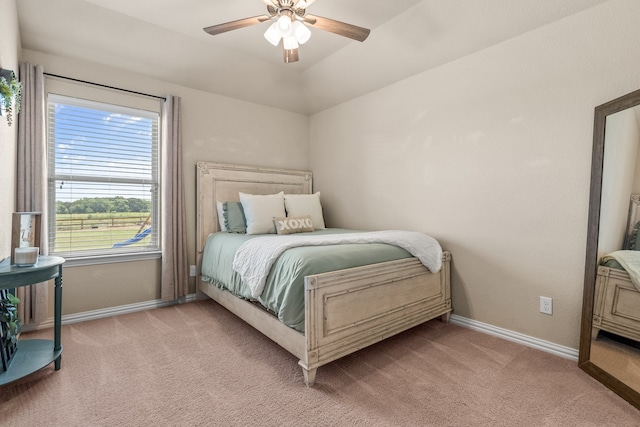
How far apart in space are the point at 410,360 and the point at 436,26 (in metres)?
2.53

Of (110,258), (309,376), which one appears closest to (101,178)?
(110,258)

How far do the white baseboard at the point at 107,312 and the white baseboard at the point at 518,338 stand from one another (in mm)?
2717

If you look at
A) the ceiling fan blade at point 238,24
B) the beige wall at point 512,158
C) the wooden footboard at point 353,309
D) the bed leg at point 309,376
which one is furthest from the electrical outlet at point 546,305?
the ceiling fan blade at point 238,24

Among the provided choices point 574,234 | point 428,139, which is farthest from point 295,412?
point 428,139

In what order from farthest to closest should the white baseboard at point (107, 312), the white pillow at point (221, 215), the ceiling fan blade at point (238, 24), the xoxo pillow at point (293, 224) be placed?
the white pillow at point (221, 215)
the xoxo pillow at point (293, 224)
the white baseboard at point (107, 312)
the ceiling fan blade at point (238, 24)

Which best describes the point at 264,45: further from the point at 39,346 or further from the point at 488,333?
the point at 488,333

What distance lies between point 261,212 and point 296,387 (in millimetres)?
1754

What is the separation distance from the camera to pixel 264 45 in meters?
2.98

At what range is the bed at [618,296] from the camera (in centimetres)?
161

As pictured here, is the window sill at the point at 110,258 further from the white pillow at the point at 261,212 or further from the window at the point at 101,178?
the white pillow at the point at 261,212

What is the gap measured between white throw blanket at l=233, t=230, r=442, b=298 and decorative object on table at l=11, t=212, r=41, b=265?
1202 millimetres

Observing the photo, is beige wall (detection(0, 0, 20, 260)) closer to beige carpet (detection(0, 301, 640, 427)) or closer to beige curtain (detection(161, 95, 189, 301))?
beige carpet (detection(0, 301, 640, 427))

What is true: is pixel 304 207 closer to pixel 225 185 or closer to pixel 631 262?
pixel 225 185

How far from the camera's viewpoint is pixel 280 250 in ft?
6.57
